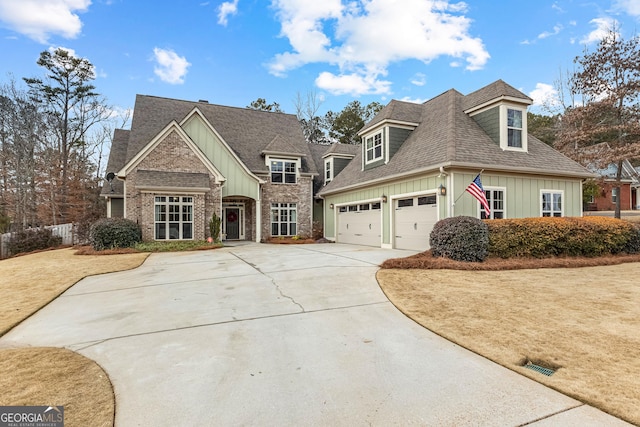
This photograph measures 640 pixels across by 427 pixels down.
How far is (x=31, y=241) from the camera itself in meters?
16.6

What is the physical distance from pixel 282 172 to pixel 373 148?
21.7 ft

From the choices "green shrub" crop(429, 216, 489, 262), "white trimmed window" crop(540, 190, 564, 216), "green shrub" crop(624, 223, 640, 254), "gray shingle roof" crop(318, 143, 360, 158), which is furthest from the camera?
"gray shingle roof" crop(318, 143, 360, 158)

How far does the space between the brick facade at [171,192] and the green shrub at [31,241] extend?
5.36 meters

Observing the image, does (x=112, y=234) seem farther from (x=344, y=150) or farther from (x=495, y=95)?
(x=495, y=95)

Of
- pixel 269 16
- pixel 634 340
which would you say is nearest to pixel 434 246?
pixel 634 340

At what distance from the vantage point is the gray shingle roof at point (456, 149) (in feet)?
38.8

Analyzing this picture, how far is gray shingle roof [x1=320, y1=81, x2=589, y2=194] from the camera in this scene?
11820 mm

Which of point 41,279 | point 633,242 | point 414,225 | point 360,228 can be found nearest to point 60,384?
point 41,279

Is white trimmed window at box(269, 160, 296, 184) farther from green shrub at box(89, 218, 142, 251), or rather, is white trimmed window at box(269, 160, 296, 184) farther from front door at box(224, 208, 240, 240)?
green shrub at box(89, 218, 142, 251)

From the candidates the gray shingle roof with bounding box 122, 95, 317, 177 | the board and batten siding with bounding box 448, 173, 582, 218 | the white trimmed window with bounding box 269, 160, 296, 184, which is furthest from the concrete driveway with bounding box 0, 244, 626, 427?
the gray shingle roof with bounding box 122, 95, 317, 177

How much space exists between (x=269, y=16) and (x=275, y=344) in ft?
52.3

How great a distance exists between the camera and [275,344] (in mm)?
4074

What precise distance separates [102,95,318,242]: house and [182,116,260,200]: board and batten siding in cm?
5

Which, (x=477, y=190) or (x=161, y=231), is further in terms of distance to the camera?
(x=161, y=231)
